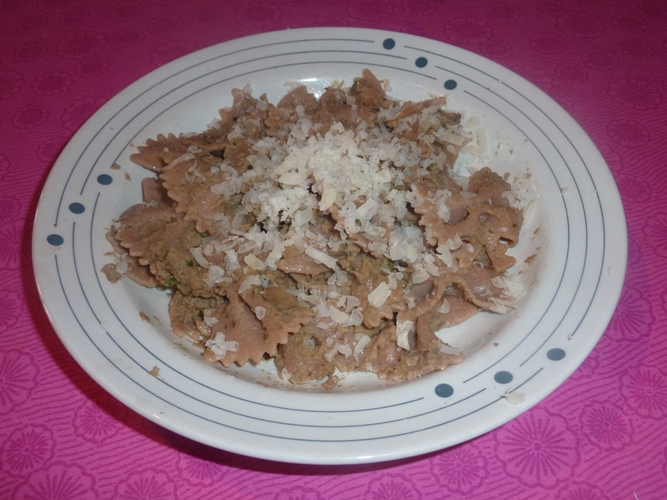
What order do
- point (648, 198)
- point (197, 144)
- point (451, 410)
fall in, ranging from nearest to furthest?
point (451, 410)
point (197, 144)
point (648, 198)

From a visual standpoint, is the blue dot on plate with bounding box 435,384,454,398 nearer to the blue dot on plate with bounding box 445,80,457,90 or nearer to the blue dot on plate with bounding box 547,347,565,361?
the blue dot on plate with bounding box 547,347,565,361

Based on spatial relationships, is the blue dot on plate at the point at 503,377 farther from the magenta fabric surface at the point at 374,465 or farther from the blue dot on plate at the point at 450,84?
the blue dot on plate at the point at 450,84

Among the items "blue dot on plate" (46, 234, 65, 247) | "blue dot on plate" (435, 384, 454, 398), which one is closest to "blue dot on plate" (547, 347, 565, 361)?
"blue dot on plate" (435, 384, 454, 398)

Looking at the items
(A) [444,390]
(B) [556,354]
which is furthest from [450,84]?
(A) [444,390]

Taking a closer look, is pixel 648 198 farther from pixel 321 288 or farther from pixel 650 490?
pixel 321 288

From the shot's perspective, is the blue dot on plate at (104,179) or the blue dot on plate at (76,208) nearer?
the blue dot on plate at (76,208)

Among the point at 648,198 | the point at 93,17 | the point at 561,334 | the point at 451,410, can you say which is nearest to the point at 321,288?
the point at 451,410

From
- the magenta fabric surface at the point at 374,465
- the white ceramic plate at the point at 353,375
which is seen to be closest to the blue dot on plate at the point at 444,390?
the white ceramic plate at the point at 353,375
